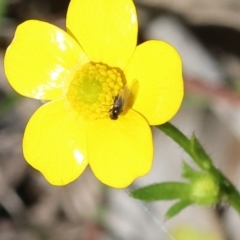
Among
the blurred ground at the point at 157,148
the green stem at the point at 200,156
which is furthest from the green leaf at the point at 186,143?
the blurred ground at the point at 157,148

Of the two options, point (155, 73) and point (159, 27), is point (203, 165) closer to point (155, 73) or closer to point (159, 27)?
point (155, 73)

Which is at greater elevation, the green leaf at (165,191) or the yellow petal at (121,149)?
the yellow petal at (121,149)

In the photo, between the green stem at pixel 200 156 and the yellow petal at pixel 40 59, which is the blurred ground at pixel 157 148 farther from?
the yellow petal at pixel 40 59

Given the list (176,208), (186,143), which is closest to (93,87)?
(186,143)

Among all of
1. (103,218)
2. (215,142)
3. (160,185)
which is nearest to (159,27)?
(215,142)

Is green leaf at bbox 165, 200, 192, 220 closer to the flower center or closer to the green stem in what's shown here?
the green stem

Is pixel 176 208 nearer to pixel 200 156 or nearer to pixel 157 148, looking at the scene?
pixel 200 156
